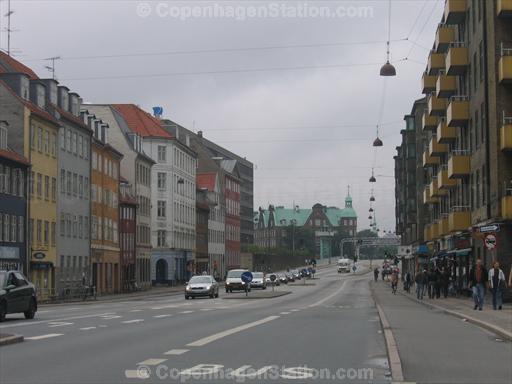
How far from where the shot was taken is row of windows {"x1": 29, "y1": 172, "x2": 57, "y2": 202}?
60.5m

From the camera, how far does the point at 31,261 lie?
194 feet

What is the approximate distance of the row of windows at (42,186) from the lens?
60.5m

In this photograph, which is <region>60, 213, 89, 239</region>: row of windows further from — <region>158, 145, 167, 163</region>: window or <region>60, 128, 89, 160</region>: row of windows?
<region>158, 145, 167, 163</region>: window

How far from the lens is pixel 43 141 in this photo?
62.5 meters

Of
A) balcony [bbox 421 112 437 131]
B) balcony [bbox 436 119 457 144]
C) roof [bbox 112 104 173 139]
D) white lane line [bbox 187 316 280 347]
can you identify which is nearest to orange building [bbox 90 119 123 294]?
roof [bbox 112 104 173 139]

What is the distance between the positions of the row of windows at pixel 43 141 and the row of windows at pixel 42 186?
1.71m

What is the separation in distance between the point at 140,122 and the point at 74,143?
117 feet

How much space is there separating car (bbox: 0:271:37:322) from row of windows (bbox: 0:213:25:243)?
83.8 feet

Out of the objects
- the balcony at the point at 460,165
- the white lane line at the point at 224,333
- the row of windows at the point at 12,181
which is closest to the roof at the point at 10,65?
the row of windows at the point at 12,181

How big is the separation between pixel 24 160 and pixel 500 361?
46.8 metres

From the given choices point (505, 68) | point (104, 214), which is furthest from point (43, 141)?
point (505, 68)

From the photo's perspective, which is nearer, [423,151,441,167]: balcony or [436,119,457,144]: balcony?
[436,119,457,144]: balcony

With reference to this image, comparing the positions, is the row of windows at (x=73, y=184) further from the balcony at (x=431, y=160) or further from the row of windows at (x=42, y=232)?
the balcony at (x=431, y=160)

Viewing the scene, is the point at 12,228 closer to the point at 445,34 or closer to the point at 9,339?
the point at 445,34
